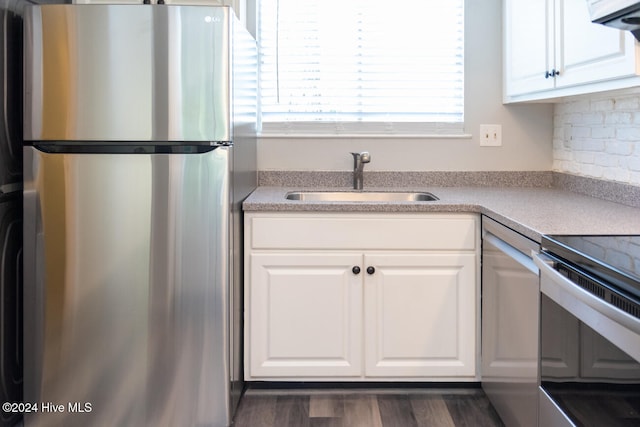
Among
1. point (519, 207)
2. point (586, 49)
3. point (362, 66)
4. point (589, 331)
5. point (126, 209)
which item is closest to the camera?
point (589, 331)

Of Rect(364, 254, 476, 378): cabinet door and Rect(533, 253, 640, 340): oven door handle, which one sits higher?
Rect(533, 253, 640, 340): oven door handle

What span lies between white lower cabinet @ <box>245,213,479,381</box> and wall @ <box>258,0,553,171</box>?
65 centimetres

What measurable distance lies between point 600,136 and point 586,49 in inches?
24.9

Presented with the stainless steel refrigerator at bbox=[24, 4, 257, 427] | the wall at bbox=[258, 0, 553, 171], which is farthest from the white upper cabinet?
the stainless steel refrigerator at bbox=[24, 4, 257, 427]

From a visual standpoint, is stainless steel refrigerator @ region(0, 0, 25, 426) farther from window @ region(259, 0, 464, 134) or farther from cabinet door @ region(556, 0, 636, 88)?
cabinet door @ region(556, 0, 636, 88)

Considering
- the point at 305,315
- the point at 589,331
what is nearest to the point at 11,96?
the point at 305,315

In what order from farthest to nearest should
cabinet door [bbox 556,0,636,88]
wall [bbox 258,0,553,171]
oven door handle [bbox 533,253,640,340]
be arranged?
wall [bbox 258,0,553,171] < cabinet door [bbox 556,0,636,88] < oven door handle [bbox 533,253,640,340]

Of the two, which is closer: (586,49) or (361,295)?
(586,49)

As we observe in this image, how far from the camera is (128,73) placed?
1909mm

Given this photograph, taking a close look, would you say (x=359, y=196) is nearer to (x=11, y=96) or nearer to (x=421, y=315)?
(x=421, y=315)

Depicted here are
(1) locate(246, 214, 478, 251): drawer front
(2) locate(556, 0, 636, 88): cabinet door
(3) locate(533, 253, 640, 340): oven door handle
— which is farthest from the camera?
(1) locate(246, 214, 478, 251): drawer front

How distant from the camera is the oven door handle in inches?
41.8

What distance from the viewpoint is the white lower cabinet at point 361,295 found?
2215 mm

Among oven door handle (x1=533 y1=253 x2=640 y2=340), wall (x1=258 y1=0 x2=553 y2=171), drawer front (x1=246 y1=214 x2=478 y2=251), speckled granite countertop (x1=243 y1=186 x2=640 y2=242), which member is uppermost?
wall (x1=258 y1=0 x2=553 y2=171)
